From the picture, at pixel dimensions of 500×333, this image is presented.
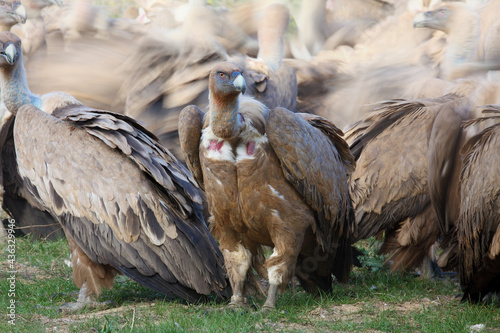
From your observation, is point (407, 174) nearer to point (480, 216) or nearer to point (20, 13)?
point (480, 216)

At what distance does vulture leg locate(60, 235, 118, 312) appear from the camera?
5449 millimetres

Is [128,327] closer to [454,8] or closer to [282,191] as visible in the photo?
[282,191]

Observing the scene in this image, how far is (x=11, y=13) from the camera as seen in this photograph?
875 cm

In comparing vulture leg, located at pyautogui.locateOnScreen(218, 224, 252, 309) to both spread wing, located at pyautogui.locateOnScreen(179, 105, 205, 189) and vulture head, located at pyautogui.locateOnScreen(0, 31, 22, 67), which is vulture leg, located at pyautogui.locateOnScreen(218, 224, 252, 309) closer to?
spread wing, located at pyautogui.locateOnScreen(179, 105, 205, 189)

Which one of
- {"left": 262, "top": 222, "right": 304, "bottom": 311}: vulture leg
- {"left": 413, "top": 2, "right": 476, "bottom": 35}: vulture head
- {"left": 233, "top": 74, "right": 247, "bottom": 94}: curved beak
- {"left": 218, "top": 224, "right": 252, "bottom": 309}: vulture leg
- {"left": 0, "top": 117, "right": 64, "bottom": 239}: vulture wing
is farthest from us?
{"left": 413, "top": 2, "right": 476, "bottom": 35}: vulture head

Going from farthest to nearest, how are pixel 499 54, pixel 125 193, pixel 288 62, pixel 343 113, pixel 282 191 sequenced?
pixel 288 62 < pixel 343 113 < pixel 499 54 < pixel 125 193 < pixel 282 191

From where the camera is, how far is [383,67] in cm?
910

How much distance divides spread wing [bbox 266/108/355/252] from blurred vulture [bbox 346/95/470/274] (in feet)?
2.34

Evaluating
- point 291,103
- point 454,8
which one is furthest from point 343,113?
point 454,8

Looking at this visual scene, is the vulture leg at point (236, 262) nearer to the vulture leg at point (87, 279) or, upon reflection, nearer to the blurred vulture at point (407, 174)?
the vulture leg at point (87, 279)

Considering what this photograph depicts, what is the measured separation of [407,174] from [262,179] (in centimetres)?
168

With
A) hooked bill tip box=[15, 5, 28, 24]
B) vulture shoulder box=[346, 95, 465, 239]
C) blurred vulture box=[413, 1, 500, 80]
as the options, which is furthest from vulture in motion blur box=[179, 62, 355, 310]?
hooked bill tip box=[15, 5, 28, 24]

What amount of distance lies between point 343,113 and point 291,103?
0.82 metres

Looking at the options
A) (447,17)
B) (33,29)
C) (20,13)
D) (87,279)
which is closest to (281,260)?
(87,279)
